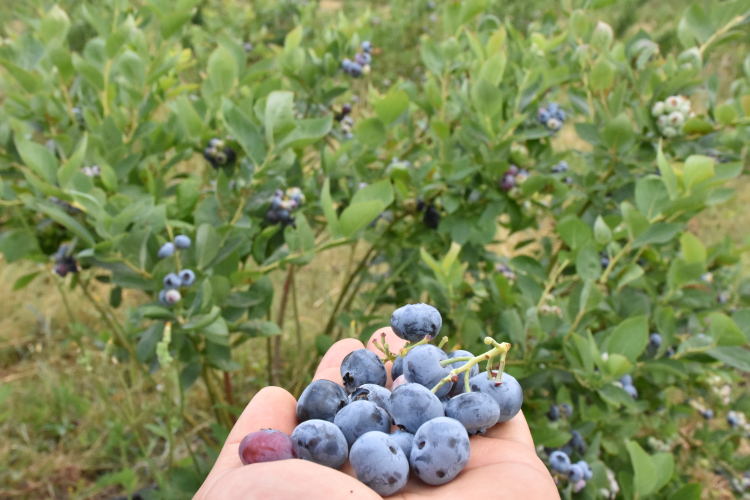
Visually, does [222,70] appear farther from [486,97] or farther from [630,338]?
[630,338]

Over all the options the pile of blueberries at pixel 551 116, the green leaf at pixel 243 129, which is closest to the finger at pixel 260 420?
the green leaf at pixel 243 129

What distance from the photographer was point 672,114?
1445mm

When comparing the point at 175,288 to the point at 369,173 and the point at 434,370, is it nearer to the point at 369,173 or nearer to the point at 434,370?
the point at 434,370

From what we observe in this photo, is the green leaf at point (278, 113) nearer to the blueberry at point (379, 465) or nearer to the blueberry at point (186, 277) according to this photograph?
the blueberry at point (186, 277)

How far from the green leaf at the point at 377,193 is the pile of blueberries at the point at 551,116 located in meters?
0.71

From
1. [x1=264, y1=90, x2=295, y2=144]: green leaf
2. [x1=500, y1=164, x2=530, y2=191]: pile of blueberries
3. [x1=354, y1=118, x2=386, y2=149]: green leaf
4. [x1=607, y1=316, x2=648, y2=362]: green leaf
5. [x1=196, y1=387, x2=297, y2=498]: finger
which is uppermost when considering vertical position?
[x1=264, y1=90, x2=295, y2=144]: green leaf

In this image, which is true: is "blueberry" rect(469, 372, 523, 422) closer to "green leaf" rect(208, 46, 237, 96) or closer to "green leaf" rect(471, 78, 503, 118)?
"green leaf" rect(471, 78, 503, 118)

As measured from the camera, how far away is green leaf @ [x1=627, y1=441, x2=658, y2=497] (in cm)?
113

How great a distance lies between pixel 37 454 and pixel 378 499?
2048 mm

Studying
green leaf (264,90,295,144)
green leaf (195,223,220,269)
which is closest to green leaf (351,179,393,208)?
green leaf (264,90,295,144)

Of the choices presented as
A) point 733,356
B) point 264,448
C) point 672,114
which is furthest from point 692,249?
point 264,448

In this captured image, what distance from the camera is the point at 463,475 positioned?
2.58ft

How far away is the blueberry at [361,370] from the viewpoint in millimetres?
921

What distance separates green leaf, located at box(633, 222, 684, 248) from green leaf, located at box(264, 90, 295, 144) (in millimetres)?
864
